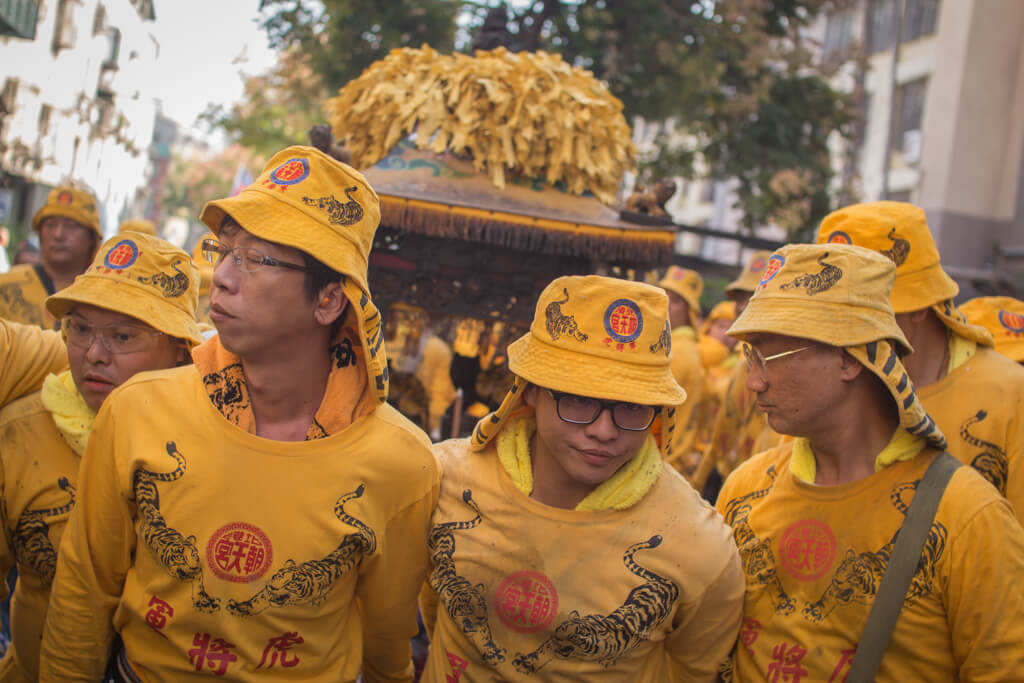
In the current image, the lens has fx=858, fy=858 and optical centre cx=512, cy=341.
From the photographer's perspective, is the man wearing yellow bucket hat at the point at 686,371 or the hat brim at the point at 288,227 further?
the man wearing yellow bucket hat at the point at 686,371

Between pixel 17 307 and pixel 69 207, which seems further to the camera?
pixel 69 207

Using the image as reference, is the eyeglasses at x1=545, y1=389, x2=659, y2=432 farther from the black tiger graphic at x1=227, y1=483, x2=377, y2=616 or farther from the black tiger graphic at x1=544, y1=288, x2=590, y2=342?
the black tiger graphic at x1=227, y1=483, x2=377, y2=616

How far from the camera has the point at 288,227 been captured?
2342 millimetres

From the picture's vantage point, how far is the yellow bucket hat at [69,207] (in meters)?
5.39

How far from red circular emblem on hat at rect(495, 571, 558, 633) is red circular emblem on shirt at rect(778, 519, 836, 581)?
735mm

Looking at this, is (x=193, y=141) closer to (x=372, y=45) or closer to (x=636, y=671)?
(x=372, y=45)

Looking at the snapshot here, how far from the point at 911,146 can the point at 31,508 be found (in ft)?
74.0

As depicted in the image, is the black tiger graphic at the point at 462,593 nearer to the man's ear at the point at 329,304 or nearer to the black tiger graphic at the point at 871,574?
the man's ear at the point at 329,304

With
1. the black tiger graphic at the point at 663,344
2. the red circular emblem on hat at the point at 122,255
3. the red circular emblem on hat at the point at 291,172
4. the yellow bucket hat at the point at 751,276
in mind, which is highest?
the red circular emblem on hat at the point at 291,172

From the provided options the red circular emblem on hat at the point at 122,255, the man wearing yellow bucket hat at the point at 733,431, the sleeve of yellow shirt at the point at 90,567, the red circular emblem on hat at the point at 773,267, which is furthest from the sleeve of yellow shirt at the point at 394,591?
the man wearing yellow bucket hat at the point at 733,431

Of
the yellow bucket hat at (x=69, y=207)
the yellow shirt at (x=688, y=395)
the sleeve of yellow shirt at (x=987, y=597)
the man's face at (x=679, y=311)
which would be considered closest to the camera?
the sleeve of yellow shirt at (x=987, y=597)

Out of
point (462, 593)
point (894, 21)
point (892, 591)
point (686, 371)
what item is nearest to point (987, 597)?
point (892, 591)

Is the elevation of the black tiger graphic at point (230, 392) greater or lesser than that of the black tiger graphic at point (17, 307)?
greater

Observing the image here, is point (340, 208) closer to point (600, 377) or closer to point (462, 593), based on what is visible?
point (600, 377)
